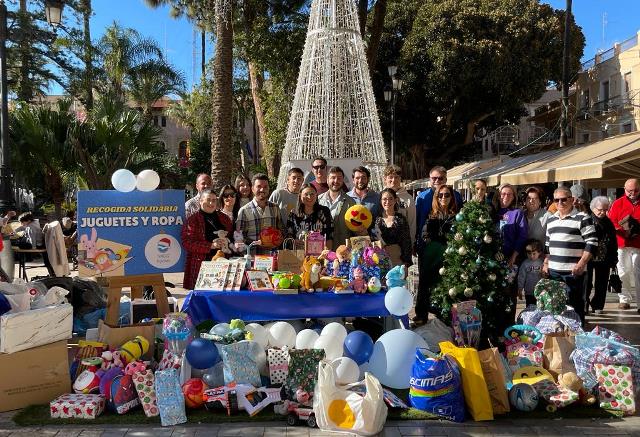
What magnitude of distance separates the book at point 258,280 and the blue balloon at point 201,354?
73 centimetres

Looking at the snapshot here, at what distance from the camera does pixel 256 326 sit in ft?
16.3

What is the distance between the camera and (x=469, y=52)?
24672 mm

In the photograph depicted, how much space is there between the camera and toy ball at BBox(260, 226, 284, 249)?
5582mm

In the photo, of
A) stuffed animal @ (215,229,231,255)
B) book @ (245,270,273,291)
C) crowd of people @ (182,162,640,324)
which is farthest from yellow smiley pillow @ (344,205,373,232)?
stuffed animal @ (215,229,231,255)

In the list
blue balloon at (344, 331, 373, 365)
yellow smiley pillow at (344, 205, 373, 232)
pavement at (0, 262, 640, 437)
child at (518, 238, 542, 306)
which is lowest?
pavement at (0, 262, 640, 437)

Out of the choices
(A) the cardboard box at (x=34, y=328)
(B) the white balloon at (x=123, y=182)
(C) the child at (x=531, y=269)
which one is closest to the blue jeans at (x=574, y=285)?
(C) the child at (x=531, y=269)

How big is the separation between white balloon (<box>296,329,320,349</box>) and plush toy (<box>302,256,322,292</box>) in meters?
0.39

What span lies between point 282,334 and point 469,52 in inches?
886

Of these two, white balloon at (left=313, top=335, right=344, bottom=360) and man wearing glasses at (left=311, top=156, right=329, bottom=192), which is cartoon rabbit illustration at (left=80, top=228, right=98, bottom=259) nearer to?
white balloon at (left=313, top=335, right=344, bottom=360)

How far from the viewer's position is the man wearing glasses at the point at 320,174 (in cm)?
672

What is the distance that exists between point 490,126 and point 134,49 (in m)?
20.8

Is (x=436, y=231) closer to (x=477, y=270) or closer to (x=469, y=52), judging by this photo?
(x=477, y=270)

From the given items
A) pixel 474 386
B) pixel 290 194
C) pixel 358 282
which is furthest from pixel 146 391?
pixel 290 194

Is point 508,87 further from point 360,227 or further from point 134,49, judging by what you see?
point 360,227
